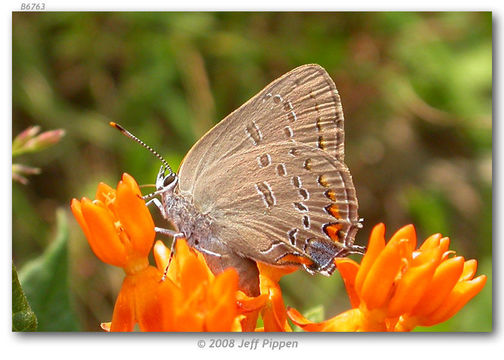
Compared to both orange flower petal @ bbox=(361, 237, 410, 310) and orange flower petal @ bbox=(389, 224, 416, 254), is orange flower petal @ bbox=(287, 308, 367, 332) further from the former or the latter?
orange flower petal @ bbox=(389, 224, 416, 254)

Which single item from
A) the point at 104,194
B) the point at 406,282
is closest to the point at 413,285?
the point at 406,282

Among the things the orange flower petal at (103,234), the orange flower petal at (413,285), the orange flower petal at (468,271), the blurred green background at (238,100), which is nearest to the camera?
the orange flower petal at (413,285)

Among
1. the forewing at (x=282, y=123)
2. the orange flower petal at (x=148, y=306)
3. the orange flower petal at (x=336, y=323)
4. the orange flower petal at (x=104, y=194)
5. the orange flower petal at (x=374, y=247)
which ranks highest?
the forewing at (x=282, y=123)

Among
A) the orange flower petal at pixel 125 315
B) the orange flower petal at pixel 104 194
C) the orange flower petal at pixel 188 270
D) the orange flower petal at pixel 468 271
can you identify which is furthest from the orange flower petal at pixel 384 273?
the orange flower petal at pixel 104 194

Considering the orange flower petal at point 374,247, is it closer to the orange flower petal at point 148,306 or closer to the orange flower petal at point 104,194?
the orange flower petal at point 148,306

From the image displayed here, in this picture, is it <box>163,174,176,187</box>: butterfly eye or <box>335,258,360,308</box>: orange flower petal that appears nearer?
<box>335,258,360,308</box>: orange flower petal

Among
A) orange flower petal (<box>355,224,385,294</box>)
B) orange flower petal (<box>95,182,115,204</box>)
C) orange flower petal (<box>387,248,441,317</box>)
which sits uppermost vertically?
orange flower petal (<box>95,182,115,204</box>)

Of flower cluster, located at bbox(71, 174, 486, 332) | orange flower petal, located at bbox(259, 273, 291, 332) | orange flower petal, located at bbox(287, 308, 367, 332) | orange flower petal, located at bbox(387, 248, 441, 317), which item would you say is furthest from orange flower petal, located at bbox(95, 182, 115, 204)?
orange flower petal, located at bbox(387, 248, 441, 317)

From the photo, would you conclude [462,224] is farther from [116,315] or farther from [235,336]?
[116,315]
